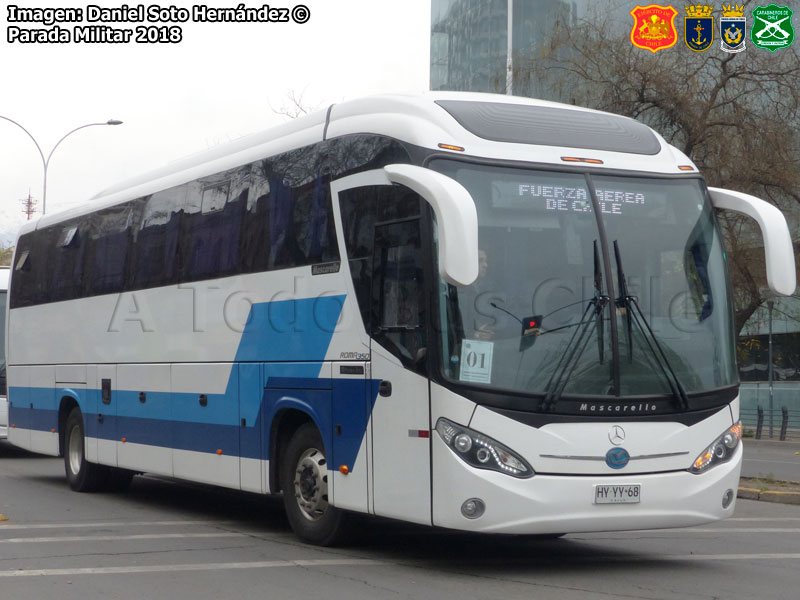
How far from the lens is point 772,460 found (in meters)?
23.9

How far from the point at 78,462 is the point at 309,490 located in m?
6.56

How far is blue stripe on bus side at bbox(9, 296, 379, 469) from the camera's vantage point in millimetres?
9648

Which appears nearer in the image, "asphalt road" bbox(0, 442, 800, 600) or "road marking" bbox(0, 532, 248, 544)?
"asphalt road" bbox(0, 442, 800, 600)

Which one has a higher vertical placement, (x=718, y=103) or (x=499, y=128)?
(x=718, y=103)

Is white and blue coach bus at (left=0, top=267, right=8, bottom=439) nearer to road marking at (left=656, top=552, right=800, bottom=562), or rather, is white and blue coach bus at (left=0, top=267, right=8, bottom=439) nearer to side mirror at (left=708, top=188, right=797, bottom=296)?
road marking at (left=656, top=552, right=800, bottom=562)

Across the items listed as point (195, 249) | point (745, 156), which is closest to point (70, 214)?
point (195, 249)

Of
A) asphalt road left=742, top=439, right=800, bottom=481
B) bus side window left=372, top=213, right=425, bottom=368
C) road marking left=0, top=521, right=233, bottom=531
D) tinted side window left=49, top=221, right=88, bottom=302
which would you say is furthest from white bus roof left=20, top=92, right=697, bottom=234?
asphalt road left=742, top=439, right=800, bottom=481

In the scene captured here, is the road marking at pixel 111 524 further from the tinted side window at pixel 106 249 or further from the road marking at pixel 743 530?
the road marking at pixel 743 530

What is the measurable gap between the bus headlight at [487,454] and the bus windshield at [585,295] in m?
0.39

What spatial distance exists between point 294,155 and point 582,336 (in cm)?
355

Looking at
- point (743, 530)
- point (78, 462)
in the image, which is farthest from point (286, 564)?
point (78, 462)

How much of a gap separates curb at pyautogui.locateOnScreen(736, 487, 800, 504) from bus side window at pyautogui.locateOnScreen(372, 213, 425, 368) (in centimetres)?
779

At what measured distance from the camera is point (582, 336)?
870 centimetres

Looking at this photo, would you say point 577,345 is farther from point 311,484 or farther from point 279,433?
point 279,433
